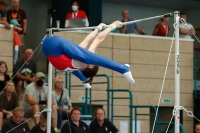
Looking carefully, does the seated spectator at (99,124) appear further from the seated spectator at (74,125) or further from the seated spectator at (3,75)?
the seated spectator at (3,75)

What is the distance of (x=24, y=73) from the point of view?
33.1 feet

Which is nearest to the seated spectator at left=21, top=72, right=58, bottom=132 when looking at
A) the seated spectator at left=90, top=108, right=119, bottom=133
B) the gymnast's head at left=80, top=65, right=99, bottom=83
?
the seated spectator at left=90, top=108, right=119, bottom=133

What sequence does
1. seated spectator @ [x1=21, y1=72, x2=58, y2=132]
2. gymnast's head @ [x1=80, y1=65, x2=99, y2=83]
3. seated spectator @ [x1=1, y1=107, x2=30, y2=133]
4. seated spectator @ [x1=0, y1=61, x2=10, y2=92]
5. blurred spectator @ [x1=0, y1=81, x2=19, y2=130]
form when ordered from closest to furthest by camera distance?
1. gymnast's head @ [x1=80, y1=65, x2=99, y2=83]
2. seated spectator @ [x1=1, y1=107, x2=30, y2=133]
3. blurred spectator @ [x1=0, y1=81, x2=19, y2=130]
4. seated spectator @ [x1=21, y1=72, x2=58, y2=132]
5. seated spectator @ [x1=0, y1=61, x2=10, y2=92]

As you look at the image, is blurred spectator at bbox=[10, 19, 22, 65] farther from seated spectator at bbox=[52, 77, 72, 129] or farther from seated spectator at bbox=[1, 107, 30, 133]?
seated spectator at bbox=[1, 107, 30, 133]

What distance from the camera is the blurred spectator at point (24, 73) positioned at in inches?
393

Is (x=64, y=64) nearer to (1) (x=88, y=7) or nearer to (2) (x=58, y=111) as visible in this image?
(2) (x=58, y=111)

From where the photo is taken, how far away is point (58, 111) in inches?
369

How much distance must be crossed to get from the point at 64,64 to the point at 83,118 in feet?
14.0

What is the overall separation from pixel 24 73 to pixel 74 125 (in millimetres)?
1767

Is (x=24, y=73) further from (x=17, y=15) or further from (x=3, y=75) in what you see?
(x=17, y=15)

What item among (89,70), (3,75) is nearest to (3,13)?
(3,75)

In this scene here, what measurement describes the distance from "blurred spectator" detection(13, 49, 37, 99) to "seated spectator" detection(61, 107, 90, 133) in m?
1.48

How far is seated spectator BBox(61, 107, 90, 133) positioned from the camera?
8.86 meters

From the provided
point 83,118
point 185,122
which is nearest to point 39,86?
point 83,118
